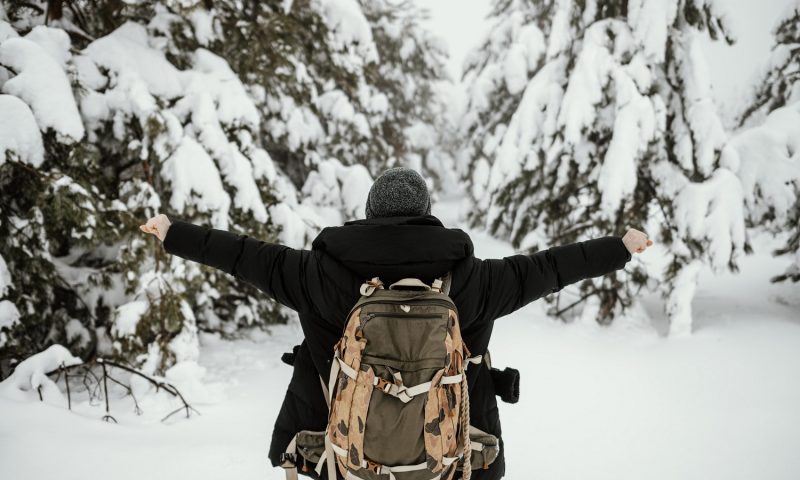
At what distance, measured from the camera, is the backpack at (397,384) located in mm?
1734

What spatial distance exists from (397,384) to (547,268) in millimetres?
836

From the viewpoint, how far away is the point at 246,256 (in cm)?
204

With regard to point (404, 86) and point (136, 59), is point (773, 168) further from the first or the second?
point (404, 86)

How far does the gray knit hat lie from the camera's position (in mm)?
1932

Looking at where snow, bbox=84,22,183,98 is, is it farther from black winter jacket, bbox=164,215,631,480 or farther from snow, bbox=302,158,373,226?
black winter jacket, bbox=164,215,631,480

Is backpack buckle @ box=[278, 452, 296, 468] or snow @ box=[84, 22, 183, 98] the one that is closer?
backpack buckle @ box=[278, 452, 296, 468]

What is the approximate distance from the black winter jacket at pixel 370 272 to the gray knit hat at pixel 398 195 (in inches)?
→ 2.8

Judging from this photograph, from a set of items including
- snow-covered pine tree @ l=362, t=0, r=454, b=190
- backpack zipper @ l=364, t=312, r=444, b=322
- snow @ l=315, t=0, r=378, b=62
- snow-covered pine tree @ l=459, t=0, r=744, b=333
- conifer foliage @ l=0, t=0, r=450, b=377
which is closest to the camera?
backpack zipper @ l=364, t=312, r=444, b=322

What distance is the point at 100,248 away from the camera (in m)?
5.34

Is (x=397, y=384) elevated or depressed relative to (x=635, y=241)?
depressed

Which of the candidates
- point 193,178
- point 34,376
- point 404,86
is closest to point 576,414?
point 193,178

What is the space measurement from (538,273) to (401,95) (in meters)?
15.4

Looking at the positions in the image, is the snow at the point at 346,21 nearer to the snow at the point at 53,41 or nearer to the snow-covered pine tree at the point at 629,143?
the snow-covered pine tree at the point at 629,143

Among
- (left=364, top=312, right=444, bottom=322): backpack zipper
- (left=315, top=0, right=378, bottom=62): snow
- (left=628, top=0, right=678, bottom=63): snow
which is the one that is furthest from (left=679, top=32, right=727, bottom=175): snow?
(left=364, top=312, right=444, bottom=322): backpack zipper
